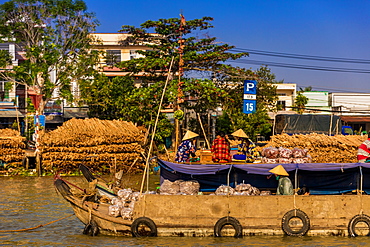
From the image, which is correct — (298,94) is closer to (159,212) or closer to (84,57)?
(84,57)

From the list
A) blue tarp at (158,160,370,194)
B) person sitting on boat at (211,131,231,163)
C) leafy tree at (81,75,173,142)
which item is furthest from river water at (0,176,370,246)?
leafy tree at (81,75,173,142)

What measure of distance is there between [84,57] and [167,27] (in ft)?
18.9

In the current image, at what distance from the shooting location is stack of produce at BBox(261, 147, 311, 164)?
12133 mm

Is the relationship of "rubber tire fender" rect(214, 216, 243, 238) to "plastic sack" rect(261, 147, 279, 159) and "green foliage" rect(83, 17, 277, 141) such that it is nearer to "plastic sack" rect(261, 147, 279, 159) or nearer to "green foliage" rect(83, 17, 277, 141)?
"plastic sack" rect(261, 147, 279, 159)

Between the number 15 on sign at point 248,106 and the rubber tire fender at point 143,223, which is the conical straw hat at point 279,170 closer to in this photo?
the rubber tire fender at point 143,223

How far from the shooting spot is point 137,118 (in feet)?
90.8

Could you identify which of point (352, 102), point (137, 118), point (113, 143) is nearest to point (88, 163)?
point (113, 143)

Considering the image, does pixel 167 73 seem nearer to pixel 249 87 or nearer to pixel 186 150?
pixel 249 87

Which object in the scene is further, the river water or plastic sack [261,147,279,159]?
plastic sack [261,147,279,159]

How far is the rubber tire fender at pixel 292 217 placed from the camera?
1115 cm

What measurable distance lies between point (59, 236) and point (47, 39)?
18999 millimetres

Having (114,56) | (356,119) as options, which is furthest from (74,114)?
(356,119)

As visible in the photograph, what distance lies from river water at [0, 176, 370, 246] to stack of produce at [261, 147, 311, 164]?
70.4 inches

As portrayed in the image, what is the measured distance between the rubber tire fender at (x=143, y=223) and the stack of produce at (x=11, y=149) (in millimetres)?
14074
